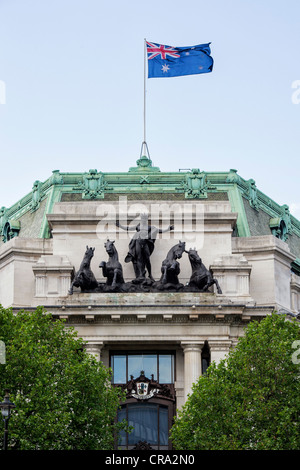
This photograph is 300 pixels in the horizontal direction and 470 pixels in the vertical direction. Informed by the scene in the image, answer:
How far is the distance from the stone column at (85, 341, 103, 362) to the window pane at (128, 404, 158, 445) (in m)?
3.78

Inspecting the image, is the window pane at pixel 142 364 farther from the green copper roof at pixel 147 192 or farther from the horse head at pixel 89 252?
the green copper roof at pixel 147 192

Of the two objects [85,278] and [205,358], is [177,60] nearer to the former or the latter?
[85,278]

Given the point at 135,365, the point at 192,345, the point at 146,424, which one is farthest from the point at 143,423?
the point at 192,345

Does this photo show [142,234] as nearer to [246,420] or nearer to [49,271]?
[49,271]

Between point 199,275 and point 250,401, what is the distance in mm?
14446

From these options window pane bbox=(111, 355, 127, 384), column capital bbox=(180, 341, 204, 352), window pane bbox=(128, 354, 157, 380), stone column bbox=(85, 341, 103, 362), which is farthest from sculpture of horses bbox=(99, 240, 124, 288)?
column capital bbox=(180, 341, 204, 352)

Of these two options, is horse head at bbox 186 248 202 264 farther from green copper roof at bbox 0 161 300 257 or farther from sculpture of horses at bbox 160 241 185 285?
green copper roof at bbox 0 161 300 257

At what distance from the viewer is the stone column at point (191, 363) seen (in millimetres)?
83000

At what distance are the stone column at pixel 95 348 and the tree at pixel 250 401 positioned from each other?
9354 millimetres

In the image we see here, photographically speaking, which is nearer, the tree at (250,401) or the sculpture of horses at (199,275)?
the tree at (250,401)

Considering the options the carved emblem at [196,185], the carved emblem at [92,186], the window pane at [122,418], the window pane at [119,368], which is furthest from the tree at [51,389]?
the carved emblem at [196,185]

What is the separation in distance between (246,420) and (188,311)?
42.2 feet

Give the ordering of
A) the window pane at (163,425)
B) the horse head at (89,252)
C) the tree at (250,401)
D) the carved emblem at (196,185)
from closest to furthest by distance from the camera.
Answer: the tree at (250,401) < the window pane at (163,425) < the horse head at (89,252) < the carved emblem at (196,185)

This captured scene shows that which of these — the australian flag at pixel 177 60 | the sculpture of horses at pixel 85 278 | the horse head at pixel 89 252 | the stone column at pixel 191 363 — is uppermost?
the australian flag at pixel 177 60
